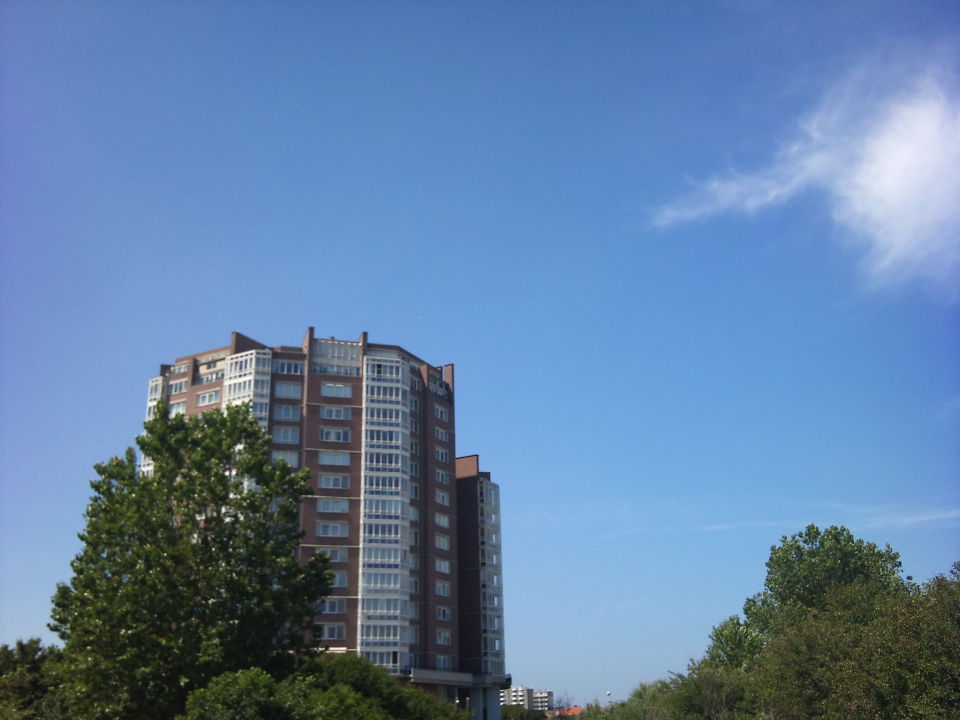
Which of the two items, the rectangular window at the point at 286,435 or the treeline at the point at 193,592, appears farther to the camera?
the rectangular window at the point at 286,435

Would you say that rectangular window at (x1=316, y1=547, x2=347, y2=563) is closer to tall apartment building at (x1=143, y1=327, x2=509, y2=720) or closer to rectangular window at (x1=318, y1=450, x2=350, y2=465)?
tall apartment building at (x1=143, y1=327, x2=509, y2=720)

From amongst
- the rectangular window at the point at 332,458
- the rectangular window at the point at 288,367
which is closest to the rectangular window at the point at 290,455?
the rectangular window at the point at 332,458

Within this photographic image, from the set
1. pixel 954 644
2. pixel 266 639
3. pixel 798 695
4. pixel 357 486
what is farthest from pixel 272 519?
pixel 357 486

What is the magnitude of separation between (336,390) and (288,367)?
611 centimetres

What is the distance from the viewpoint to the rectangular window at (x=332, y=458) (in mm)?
102000

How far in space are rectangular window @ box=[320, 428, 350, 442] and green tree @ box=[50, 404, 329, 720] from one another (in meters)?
57.7

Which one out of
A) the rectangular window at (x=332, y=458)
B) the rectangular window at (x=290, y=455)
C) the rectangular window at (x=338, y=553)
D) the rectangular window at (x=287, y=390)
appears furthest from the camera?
the rectangular window at (x=287, y=390)

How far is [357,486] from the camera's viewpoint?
10225 cm

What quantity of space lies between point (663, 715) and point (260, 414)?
171 feet

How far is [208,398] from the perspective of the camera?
10556 centimetres

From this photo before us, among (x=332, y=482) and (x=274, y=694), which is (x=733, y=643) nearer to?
(x=332, y=482)

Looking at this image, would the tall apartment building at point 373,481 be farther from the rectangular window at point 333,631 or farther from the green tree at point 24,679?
the green tree at point 24,679

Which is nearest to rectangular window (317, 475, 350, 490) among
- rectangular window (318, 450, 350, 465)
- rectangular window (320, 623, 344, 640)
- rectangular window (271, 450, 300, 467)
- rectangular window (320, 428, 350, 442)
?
rectangular window (318, 450, 350, 465)

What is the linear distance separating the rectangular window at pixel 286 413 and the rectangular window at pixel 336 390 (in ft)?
12.5
